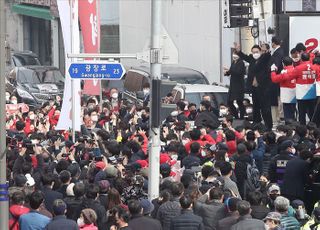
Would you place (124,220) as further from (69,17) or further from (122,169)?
(69,17)

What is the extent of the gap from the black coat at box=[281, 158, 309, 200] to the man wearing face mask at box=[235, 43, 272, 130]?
17.7 ft

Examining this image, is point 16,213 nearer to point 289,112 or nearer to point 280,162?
point 280,162

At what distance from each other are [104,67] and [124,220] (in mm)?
4803

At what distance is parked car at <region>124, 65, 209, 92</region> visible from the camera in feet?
105

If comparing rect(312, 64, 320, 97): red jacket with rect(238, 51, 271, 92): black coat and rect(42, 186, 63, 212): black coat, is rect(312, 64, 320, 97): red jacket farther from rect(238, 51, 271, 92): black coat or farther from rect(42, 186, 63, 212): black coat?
rect(42, 186, 63, 212): black coat

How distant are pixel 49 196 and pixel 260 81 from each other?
816 cm

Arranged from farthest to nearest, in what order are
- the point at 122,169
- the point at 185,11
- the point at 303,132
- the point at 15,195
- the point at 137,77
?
the point at 185,11, the point at 137,77, the point at 303,132, the point at 122,169, the point at 15,195

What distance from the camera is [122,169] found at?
18.2m

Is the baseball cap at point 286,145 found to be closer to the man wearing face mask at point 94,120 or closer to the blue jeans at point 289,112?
the blue jeans at point 289,112

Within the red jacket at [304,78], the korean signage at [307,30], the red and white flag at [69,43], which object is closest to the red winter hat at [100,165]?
the red and white flag at [69,43]

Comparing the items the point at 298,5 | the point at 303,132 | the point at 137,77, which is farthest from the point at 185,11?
the point at 303,132

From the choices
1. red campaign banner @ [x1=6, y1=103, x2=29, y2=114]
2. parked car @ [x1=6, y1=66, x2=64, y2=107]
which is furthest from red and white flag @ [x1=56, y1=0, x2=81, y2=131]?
parked car @ [x1=6, y1=66, x2=64, y2=107]

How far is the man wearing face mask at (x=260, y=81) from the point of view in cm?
2380

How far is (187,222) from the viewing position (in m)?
14.9
